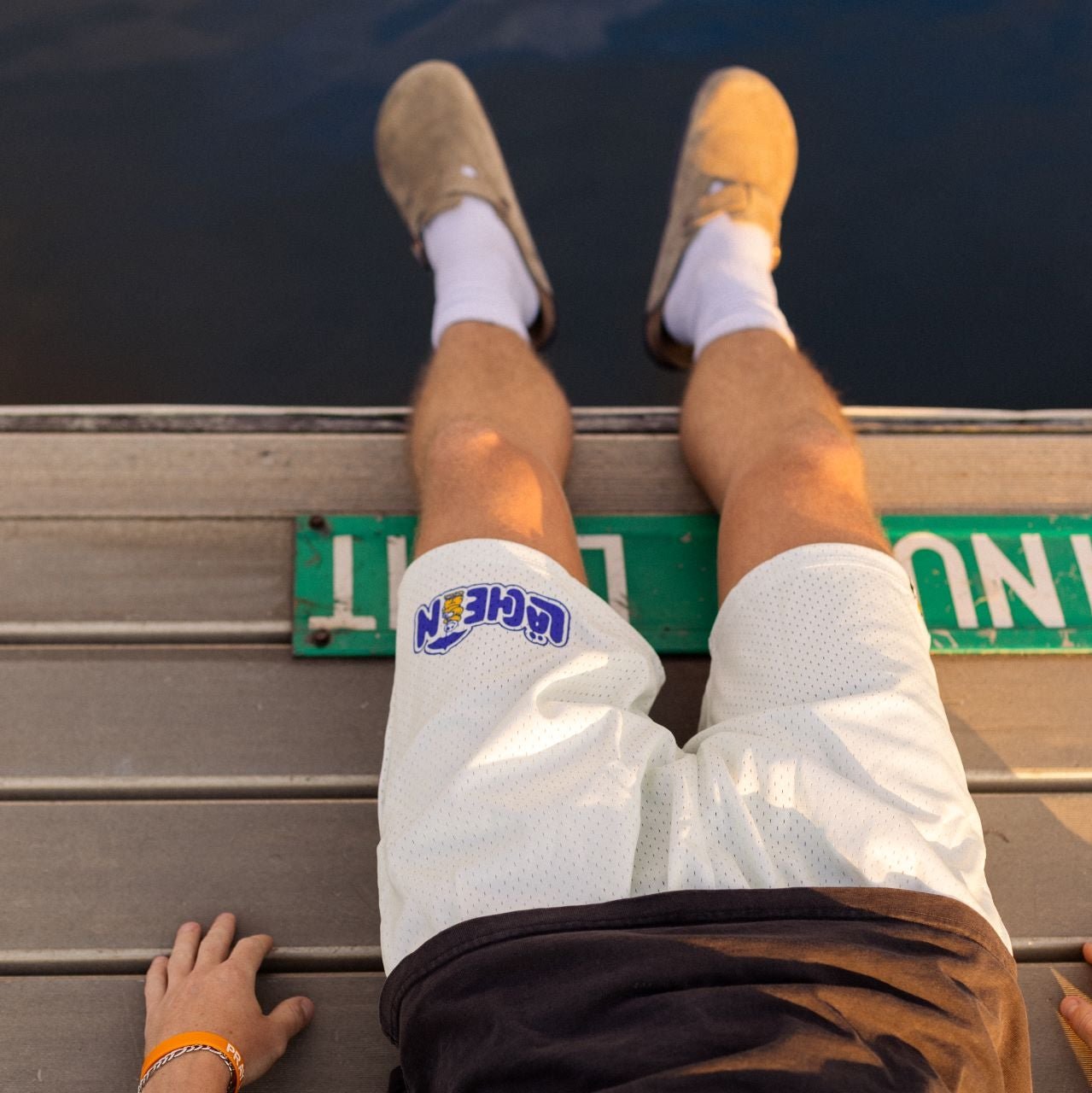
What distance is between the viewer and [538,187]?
7.36 ft

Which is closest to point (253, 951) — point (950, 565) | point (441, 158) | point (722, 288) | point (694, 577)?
point (694, 577)

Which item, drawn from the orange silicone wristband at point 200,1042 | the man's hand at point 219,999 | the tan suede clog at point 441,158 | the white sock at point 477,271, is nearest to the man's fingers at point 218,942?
the man's hand at point 219,999

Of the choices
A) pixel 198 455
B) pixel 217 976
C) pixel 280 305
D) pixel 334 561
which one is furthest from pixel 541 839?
pixel 280 305

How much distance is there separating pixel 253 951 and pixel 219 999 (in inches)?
2.6

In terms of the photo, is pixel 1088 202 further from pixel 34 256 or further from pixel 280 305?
pixel 34 256

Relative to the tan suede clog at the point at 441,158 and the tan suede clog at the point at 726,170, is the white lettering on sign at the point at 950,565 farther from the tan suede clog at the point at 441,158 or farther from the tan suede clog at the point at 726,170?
the tan suede clog at the point at 441,158

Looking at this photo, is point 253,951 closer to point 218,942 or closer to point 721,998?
point 218,942

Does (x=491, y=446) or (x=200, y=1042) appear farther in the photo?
(x=491, y=446)

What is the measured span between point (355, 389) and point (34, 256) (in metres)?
0.75

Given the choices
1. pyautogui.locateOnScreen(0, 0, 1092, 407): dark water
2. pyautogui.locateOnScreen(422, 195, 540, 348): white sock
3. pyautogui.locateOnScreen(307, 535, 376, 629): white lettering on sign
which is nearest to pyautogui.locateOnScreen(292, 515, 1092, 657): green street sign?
pyautogui.locateOnScreen(307, 535, 376, 629): white lettering on sign

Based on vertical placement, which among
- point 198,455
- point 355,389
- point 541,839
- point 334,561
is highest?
point 355,389

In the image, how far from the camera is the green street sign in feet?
4.45

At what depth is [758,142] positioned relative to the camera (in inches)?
73.1

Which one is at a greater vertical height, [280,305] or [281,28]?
[281,28]
